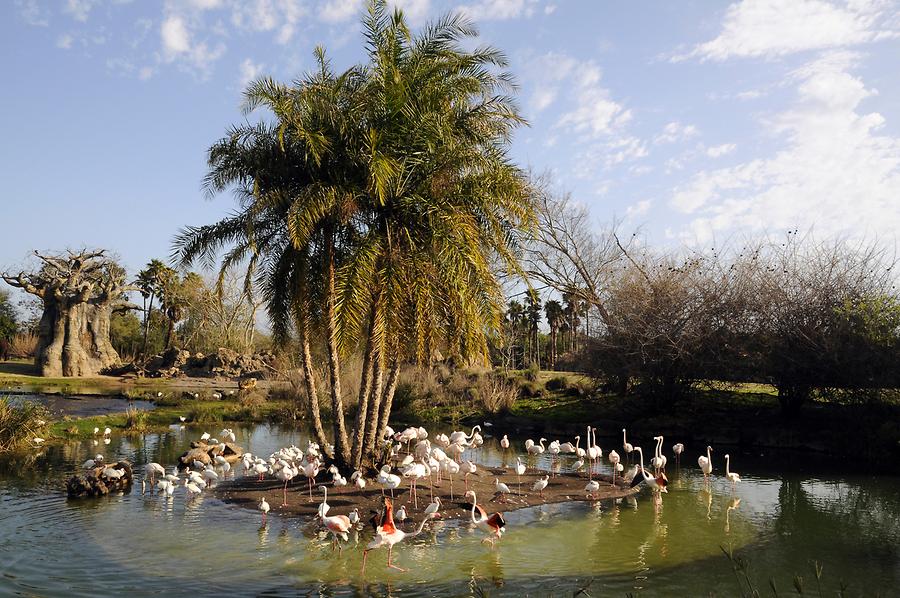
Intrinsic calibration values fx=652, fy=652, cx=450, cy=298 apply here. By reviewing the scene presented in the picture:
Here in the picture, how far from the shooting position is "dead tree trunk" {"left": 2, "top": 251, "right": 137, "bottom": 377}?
47875mm

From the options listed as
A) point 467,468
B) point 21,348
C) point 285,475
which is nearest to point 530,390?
point 467,468

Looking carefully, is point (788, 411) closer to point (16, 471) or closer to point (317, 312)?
point (317, 312)

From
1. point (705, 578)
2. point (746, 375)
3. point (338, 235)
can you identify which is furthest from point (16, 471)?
point (746, 375)

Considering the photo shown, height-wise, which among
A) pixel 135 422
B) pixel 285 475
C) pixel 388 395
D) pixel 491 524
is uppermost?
pixel 388 395

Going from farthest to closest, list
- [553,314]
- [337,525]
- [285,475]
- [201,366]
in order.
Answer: [553,314] → [201,366] → [285,475] → [337,525]

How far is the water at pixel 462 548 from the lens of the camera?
9242 millimetres

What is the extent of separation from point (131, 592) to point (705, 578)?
819 cm

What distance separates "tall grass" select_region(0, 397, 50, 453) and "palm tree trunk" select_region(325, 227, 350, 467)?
11.1m

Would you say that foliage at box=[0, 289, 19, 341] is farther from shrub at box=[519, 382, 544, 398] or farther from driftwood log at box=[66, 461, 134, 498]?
driftwood log at box=[66, 461, 134, 498]

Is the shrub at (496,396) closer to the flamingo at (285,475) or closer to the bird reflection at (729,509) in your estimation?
the bird reflection at (729,509)

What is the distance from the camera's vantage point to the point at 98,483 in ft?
46.9

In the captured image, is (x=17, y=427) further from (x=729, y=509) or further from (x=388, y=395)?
(x=729, y=509)

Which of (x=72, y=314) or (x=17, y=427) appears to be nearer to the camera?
(x=17, y=427)

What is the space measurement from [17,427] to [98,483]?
23.8 ft
